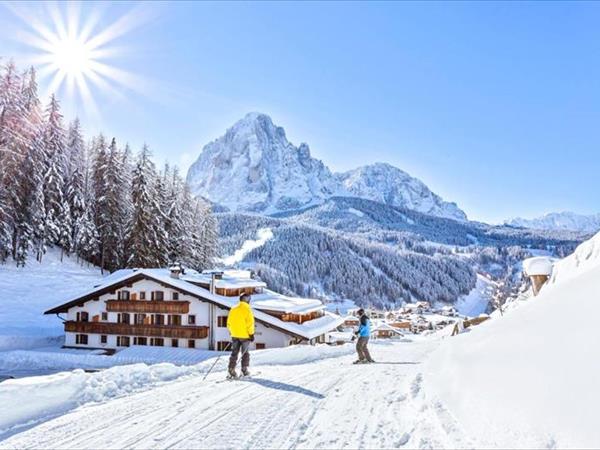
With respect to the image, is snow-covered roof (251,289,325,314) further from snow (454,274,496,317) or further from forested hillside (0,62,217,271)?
snow (454,274,496,317)

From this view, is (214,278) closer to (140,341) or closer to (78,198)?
(140,341)

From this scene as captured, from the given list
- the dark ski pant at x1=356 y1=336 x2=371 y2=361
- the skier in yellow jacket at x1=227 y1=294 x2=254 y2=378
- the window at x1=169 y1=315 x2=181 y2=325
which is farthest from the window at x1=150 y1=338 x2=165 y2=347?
the skier in yellow jacket at x1=227 y1=294 x2=254 y2=378

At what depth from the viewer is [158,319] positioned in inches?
1441

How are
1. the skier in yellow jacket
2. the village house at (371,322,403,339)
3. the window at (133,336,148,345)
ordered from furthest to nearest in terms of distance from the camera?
the village house at (371,322,403,339) < the window at (133,336,148,345) < the skier in yellow jacket

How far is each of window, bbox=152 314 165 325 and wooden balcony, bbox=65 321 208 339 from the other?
1.00 feet

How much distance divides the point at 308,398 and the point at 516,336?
3931mm

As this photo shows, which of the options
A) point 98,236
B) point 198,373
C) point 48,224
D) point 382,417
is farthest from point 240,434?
point 98,236

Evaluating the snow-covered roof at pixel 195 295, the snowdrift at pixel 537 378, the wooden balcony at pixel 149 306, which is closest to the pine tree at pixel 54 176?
the snow-covered roof at pixel 195 295

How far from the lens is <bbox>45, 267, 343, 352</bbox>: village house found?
34812mm

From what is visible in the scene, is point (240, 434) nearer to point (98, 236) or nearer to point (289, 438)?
point (289, 438)

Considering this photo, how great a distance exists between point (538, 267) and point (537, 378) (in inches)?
527

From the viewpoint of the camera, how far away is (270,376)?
36.1ft

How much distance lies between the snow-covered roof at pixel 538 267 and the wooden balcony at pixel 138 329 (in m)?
25.1

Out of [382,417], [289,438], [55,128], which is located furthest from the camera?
[55,128]
